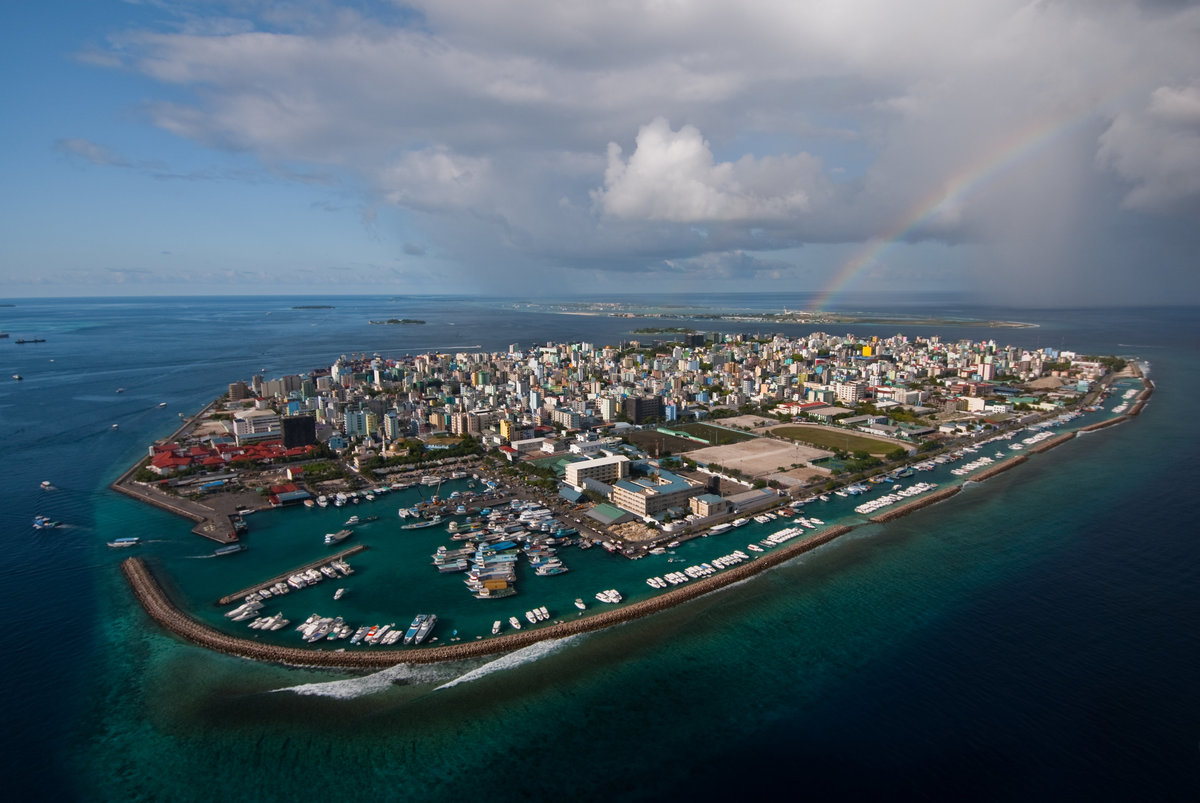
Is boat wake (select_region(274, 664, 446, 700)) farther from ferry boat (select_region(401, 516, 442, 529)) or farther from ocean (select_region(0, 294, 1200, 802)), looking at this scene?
ferry boat (select_region(401, 516, 442, 529))

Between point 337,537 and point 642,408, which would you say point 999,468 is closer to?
point 642,408

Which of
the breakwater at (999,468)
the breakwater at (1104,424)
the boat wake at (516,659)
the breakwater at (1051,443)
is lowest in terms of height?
the boat wake at (516,659)

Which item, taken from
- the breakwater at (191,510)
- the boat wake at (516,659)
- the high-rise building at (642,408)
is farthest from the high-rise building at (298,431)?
the boat wake at (516,659)

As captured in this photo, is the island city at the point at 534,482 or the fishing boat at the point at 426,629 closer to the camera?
the fishing boat at the point at 426,629

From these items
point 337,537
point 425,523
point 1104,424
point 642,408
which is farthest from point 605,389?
point 1104,424

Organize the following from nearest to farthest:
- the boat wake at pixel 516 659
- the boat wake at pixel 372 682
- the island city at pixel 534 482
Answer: the boat wake at pixel 372 682 < the boat wake at pixel 516 659 < the island city at pixel 534 482

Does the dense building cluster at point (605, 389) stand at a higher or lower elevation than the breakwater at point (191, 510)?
higher

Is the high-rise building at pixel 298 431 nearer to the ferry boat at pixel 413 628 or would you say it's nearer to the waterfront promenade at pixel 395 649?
the waterfront promenade at pixel 395 649
